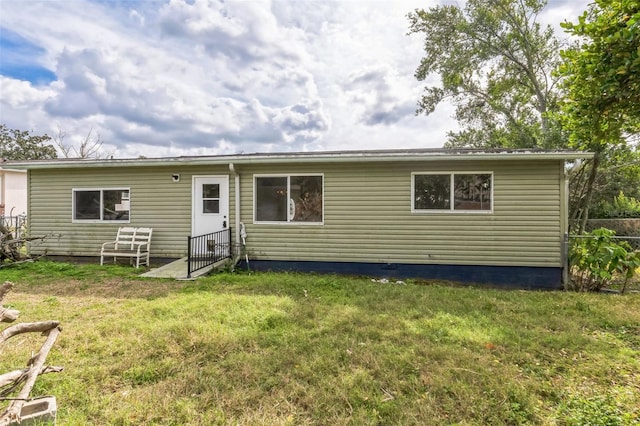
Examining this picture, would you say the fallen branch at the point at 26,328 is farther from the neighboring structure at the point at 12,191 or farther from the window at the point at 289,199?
the neighboring structure at the point at 12,191

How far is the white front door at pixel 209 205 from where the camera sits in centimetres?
783

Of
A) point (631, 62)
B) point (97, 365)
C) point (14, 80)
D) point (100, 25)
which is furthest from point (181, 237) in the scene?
point (14, 80)

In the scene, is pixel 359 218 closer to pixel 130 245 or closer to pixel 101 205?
pixel 130 245

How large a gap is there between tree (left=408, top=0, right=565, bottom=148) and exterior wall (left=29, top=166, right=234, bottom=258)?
11192 mm

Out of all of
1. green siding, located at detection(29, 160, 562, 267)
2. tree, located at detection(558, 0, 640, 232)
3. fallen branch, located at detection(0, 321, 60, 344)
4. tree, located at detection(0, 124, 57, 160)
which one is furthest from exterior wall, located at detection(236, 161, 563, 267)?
tree, located at detection(0, 124, 57, 160)

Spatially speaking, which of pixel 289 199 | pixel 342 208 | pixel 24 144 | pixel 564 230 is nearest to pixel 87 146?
pixel 24 144

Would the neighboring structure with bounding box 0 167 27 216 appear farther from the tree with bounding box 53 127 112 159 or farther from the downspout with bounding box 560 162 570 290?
the downspout with bounding box 560 162 570 290

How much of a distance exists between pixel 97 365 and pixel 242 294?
2.47m

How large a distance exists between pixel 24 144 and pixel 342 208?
4097cm

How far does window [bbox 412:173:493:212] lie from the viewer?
6859mm

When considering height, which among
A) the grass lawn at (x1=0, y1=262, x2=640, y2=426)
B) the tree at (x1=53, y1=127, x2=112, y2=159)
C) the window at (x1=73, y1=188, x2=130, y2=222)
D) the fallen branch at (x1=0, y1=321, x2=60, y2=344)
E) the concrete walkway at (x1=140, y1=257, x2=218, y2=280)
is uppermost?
the tree at (x1=53, y1=127, x2=112, y2=159)

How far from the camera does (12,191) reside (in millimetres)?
17625

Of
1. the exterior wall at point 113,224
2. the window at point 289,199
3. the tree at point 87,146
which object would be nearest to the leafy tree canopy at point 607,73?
the window at point 289,199

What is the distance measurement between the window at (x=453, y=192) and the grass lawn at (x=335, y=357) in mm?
2168
